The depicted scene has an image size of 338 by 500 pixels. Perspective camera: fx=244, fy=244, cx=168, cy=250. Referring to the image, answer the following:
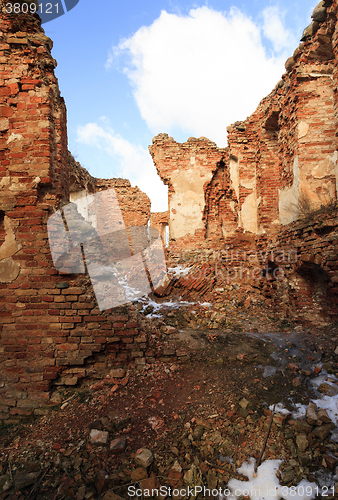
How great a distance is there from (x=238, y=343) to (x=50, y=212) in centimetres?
297

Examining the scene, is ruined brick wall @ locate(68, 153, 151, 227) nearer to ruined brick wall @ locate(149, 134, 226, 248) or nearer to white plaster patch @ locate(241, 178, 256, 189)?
ruined brick wall @ locate(149, 134, 226, 248)

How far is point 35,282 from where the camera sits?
284 cm

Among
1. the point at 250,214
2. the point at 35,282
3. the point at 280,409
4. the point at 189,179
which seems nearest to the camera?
the point at 280,409

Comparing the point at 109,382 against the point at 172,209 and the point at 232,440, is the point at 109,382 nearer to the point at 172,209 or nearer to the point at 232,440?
the point at 232,440

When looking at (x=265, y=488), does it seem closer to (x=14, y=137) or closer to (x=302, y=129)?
(x=14, y=137)

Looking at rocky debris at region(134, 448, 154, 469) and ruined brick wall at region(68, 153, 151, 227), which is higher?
ruined brick wall at region(68, 153, 151, 227)

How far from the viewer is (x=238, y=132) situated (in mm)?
8406

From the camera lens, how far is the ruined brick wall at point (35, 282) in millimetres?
2750

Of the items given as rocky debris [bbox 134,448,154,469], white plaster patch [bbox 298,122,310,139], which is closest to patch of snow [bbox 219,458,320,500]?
rocky debris [bbox 134,448,154,469]

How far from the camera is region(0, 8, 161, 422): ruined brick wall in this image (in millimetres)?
2750

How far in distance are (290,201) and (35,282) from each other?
5754 mm

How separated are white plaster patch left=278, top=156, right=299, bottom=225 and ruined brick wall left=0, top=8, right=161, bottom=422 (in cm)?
471

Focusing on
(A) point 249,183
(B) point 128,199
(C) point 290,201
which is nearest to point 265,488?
(C) point 290,201

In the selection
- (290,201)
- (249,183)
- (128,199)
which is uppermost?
(128,199)
